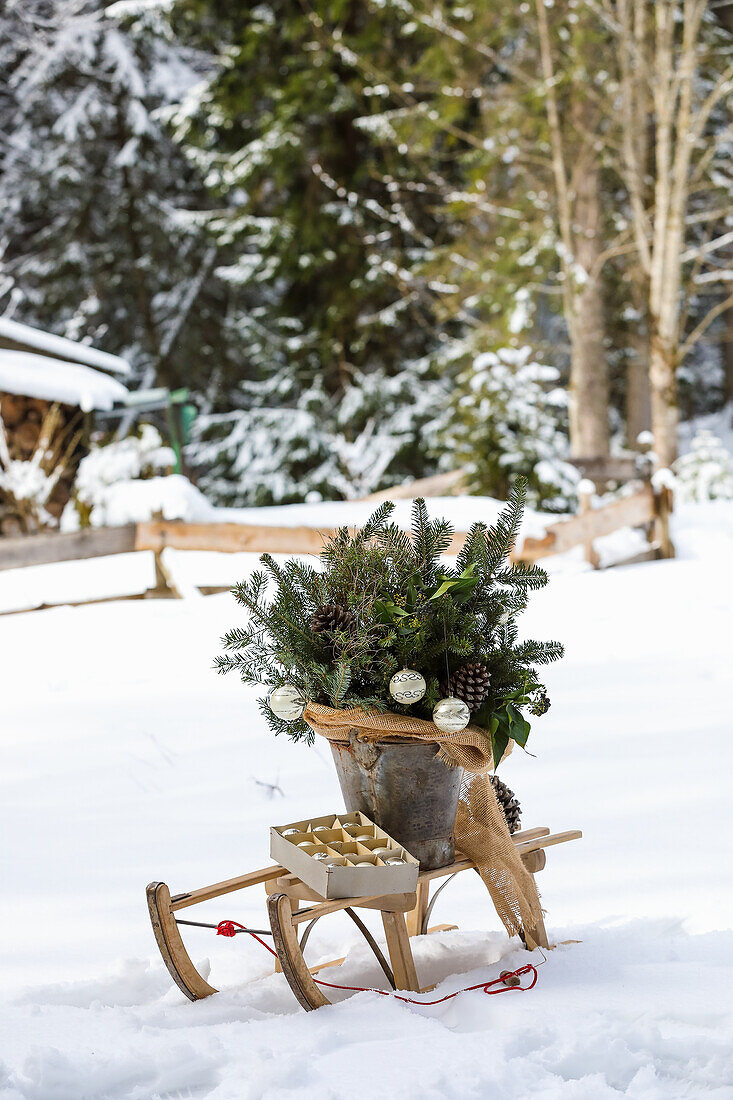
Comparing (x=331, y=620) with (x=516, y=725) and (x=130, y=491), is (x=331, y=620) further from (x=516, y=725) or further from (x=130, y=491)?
(x=130, y=491)

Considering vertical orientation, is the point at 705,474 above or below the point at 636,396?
below

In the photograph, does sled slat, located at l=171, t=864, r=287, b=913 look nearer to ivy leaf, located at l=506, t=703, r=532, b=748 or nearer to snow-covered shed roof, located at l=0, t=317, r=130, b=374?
ivy leaf, located at l=506, t=703, r=532, b=748

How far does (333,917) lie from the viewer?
3010 mm

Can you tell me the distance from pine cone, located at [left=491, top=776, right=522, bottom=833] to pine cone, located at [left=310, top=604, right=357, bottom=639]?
0.61 meters

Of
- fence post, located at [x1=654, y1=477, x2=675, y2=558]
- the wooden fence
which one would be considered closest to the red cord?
the wooden fence

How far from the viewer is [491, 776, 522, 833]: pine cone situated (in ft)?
8.43

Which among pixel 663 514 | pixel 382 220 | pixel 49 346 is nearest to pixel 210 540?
pixel 663 514

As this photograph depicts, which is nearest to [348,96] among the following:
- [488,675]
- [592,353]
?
[592,353]

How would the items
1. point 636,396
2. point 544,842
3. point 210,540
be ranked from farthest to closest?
point 636,396 < point 210,540 < point 544,842

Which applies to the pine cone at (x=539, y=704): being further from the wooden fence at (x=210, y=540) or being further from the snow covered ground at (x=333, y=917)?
the wooden fence at (x=210, y=540)

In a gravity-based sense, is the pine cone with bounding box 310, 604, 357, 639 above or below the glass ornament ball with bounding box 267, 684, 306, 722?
above

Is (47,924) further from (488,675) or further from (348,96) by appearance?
(348,96)

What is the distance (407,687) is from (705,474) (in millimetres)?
11129

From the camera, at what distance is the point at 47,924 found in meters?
3.00
